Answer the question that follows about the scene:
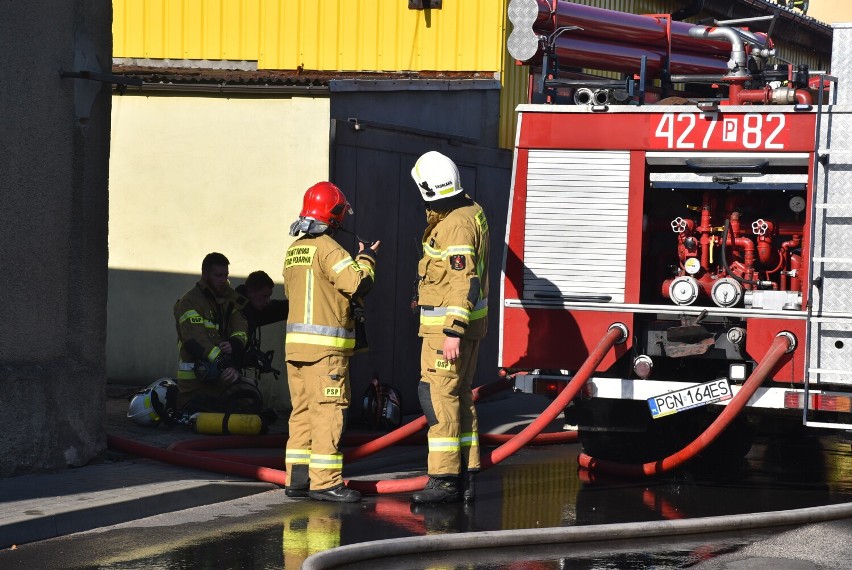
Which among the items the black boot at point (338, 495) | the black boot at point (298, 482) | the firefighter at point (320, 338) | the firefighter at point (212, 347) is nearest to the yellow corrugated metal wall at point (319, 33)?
the firefighter at point (212, 347)

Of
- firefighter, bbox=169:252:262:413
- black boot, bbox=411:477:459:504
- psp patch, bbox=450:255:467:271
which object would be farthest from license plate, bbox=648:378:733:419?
firefighter, bbox=169:252:262:413

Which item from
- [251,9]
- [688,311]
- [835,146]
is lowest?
[688,311]

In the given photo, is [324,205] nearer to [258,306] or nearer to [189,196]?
[258,306]

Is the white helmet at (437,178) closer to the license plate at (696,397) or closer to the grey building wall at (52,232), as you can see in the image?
the license plate at (696,397)

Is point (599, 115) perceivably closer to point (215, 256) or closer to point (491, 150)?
point (215, 256)

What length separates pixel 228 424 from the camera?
948 centimetres

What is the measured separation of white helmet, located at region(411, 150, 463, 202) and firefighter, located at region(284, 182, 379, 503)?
0.50 meters

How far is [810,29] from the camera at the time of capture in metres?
22.7

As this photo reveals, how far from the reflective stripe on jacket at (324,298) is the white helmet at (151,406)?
2075mm

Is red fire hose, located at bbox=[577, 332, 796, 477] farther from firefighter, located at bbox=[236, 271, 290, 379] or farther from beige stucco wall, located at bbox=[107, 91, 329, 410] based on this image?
beige stucco wall, located at bbox=[107, 91, 329, 410]

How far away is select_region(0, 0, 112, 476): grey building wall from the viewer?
7746 mm

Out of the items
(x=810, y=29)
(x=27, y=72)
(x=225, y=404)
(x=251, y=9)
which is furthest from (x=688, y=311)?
(x=810, y=29)

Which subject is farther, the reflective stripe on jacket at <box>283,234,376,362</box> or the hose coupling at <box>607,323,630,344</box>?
the hose coupling at <box>607,323,630,344</box>

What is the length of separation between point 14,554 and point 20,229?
2.21m
